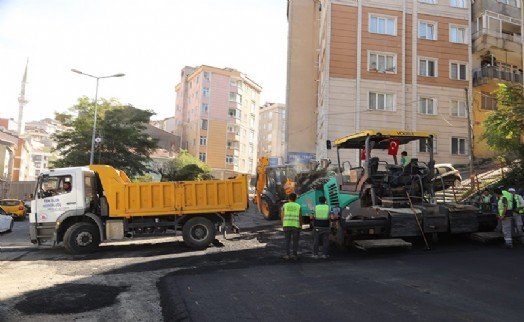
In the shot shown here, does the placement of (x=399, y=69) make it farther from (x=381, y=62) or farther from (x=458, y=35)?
(x=458, y=35)

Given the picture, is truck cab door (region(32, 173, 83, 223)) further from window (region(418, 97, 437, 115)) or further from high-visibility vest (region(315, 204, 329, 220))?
window (region(418, 97, 437, 115))

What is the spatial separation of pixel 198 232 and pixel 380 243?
195 inches

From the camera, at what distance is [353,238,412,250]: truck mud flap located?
367 inches

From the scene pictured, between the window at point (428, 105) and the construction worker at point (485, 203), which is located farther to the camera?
the window at point (428, 105)

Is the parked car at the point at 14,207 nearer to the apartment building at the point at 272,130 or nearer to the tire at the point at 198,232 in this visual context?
the tire at the point at 198,232

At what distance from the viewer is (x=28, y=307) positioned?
19.4 feet

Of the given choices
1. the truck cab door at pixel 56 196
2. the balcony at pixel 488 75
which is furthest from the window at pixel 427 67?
the truck cab door at pixel 56 196

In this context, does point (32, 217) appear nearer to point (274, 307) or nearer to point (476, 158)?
point (274, 307)

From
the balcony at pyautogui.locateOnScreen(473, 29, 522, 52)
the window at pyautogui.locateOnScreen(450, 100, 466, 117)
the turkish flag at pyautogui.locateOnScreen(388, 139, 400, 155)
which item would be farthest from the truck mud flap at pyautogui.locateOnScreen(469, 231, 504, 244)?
the balcony at pyautogui.locateOnScreen(473, 29, 522, 52)

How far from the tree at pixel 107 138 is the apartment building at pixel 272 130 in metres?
58.4

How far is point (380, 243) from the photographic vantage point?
9.44m

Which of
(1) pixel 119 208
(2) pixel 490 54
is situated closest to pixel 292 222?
(1) pixel 119 208

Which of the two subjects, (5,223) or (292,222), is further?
(5,223)

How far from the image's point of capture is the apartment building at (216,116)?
57.8m
